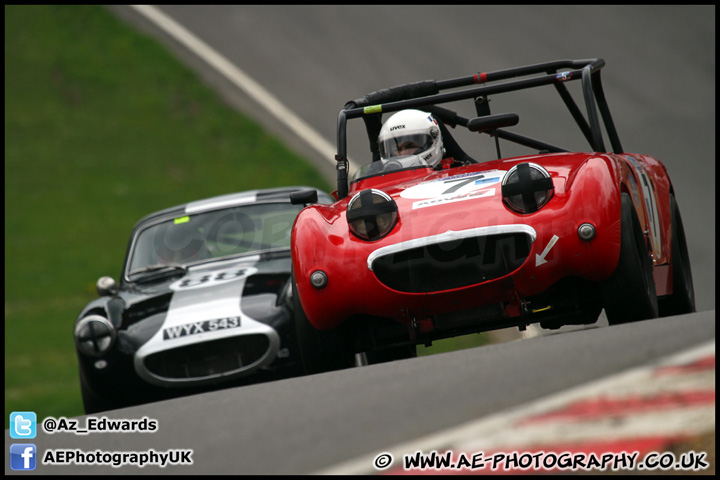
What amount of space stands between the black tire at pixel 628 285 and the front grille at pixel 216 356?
228 centimetres

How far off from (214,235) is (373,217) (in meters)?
3.11

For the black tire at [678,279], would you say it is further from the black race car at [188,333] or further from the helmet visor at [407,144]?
the black race car at [188,333]

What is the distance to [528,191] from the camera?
4.54 m

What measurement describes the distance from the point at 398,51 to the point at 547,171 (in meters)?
13.4

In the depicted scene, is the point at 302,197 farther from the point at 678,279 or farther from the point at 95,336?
the point at 678,279

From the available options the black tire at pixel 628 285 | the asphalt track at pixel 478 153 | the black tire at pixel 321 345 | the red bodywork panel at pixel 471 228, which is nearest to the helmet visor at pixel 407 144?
the red bodywork panel at pixel 471 228

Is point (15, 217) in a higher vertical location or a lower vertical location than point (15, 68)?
lower

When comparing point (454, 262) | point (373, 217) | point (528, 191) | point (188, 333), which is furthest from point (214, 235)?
point (528, 191)

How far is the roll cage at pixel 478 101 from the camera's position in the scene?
5.47 meters

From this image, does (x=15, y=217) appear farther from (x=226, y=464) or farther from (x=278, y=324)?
(x=226, y=464)

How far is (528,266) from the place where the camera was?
4.45 meters

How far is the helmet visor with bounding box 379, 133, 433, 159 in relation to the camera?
20.1ft

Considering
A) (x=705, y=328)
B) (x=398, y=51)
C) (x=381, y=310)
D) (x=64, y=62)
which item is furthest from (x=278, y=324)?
(x=64, y=62)

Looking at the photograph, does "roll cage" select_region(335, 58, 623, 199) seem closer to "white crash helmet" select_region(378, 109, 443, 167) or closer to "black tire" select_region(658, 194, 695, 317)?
"white crash helmet" select_region(378, 109, 443, 167)
